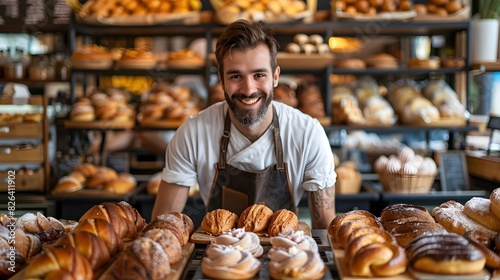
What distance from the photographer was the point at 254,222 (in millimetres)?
1790

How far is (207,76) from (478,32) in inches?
86.3

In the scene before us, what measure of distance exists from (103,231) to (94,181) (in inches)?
103

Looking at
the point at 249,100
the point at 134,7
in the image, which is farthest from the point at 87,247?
the point at 134,7

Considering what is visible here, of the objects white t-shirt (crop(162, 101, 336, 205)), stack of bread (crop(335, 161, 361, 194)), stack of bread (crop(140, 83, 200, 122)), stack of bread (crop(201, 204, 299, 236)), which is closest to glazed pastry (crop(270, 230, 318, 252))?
stack of bread (crop(201, 204, 299, 236))

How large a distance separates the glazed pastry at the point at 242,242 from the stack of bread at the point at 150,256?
0.13 metres

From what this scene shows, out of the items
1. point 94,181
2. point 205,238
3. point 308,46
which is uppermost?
point 308,46

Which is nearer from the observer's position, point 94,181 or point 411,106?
point 94,181

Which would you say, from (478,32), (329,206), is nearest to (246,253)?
(329,206)

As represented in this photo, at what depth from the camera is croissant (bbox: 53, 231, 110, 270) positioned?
138 centimetres

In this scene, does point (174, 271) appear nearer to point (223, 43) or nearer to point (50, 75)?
point (223, 43)

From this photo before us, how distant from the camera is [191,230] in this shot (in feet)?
5.95

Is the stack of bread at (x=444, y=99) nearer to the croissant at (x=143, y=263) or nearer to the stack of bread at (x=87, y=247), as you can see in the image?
the stack of bread at (x=87, y=247)

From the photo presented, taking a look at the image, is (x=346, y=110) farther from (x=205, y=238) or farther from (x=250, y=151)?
(x=205, y=238)

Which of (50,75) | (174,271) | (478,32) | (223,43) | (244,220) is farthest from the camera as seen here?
(50,75)
